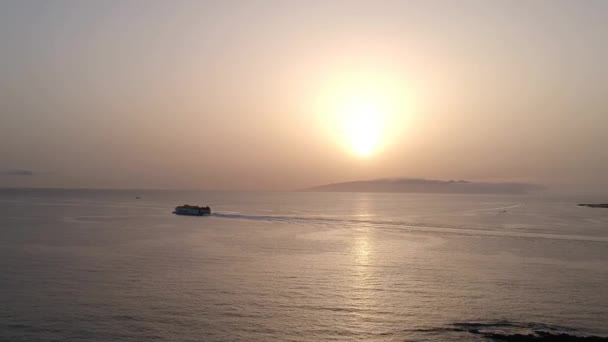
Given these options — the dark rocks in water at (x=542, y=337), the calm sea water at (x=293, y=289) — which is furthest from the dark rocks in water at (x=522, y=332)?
the calm sea water at (x=293, y=289)

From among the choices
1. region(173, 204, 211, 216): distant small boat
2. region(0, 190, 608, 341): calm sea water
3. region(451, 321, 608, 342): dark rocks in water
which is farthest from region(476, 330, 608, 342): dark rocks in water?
region(173, 204, 211, 216): distant small boat

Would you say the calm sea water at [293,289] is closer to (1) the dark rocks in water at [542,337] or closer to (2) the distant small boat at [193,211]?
(1) the dark rocks in water at [542,337]

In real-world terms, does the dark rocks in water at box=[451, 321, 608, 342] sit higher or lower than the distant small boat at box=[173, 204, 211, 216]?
lower

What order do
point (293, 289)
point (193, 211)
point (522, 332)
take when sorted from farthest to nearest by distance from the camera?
1. point (193, 211)
2. point (293, 289)
3. point (522, 332)

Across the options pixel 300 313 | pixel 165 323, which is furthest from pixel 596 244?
pixel 165 323

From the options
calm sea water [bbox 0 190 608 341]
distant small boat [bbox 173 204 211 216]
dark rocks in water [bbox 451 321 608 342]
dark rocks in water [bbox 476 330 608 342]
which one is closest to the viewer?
dark rocks in water [bbox 476 330 608 342]

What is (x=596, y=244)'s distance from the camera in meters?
64.2

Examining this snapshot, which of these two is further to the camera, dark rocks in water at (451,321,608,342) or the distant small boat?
the distant small boat

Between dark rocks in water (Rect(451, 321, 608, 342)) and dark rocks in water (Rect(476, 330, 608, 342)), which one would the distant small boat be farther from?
dark rocks in water (Rect(476, 330, 608, 342))

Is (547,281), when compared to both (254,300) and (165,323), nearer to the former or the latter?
(254,300)

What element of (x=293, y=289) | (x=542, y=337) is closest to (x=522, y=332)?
(x=542, y=337)

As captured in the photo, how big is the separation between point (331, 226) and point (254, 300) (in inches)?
2405

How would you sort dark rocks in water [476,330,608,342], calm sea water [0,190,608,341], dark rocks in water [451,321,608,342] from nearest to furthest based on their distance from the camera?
dark rocks in water [476,330,608,342], dark rocks in water [451,321,608,342], calm sea water [0,190,608,341]

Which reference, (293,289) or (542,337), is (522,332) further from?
(293,289)
